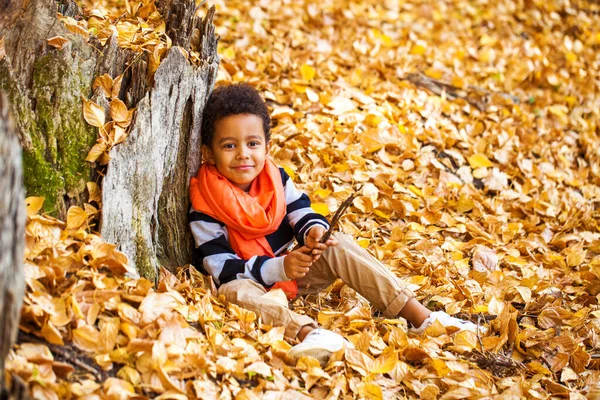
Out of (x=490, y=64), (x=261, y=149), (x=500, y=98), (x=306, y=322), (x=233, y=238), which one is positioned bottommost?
(x=306, y=322)

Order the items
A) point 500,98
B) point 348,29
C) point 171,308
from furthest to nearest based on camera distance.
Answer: point 348,29, point 500,98, point 171,308

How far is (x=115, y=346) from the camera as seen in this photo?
2.00 m

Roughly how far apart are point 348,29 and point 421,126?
5.10 ft

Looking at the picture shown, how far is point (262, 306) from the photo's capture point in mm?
2508

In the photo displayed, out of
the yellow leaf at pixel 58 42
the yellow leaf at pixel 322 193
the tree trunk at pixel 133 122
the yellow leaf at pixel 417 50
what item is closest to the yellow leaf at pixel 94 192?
the tree trunk at pixel 133 122

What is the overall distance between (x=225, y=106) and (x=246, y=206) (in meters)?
0.44

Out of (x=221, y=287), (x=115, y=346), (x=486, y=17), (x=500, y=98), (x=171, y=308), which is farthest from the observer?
(x=486, y=17)

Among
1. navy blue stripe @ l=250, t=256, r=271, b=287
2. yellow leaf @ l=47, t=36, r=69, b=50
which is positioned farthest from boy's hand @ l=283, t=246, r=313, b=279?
yellow leaf @ l=47, t=36, r=69, b=50

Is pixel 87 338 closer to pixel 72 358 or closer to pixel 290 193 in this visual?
pixel 72 358

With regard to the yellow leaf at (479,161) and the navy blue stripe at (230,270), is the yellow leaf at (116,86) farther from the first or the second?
the yellow leaf at (479,161)

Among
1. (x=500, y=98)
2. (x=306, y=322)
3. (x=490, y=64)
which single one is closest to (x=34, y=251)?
(x=306, y=322)

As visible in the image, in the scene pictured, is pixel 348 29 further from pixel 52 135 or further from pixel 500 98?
pixel 52 135

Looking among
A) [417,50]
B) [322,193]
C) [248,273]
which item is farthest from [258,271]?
[417,50]

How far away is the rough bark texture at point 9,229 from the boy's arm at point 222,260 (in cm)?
112
